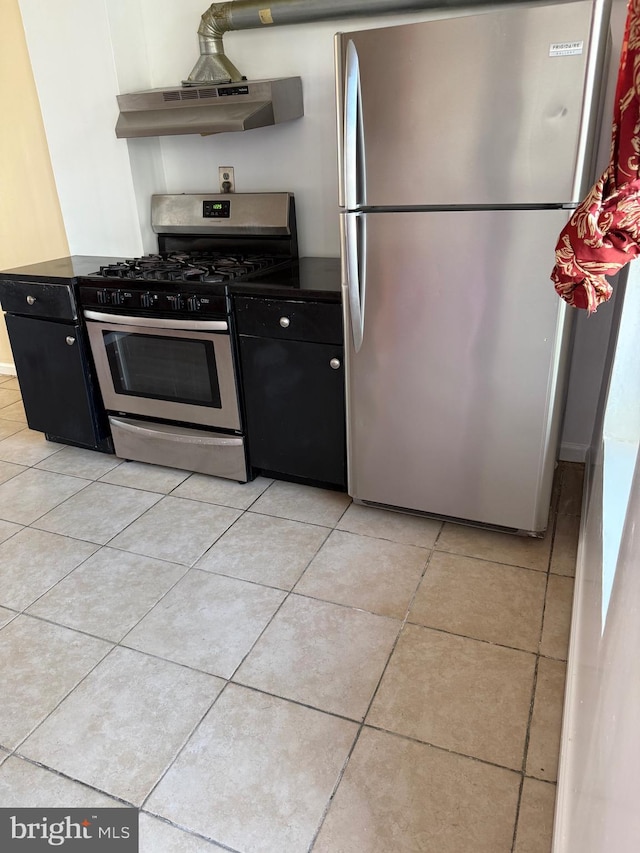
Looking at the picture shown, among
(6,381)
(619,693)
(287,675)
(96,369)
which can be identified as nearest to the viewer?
Result: (619,693)

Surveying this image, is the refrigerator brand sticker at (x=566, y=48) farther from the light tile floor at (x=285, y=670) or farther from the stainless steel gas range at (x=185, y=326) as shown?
the light tile floor at (x=285, y=670)

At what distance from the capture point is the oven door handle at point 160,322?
8.26 feet

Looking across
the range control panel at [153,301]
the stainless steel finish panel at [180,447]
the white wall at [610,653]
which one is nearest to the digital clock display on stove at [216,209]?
the range control panel at [153,301]

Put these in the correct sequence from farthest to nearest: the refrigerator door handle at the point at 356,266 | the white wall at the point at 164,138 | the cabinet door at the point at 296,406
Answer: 1. the white wall at the point at 164,138
2. the cabinet door at the point at 296,406
3. the refrigerator door handle at the point at 356,266

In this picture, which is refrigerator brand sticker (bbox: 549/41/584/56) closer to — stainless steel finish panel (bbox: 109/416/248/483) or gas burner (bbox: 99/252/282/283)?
gas burner (bbox: 99/252/282/283)

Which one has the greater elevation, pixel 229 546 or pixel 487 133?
pixel 487 133

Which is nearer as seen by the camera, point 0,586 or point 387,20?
point 0,586

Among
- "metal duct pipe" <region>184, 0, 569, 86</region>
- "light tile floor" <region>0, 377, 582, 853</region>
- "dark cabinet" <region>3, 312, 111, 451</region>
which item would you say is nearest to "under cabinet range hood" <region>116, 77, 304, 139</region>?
"metal duct pipe" <region>184, 0, 569, 86</region>

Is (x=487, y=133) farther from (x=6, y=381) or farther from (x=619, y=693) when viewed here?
(x=6, y=381)

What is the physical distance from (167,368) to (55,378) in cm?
66

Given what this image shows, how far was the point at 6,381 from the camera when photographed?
14.1 ft

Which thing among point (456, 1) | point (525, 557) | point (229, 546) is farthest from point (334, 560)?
point (456, 1)

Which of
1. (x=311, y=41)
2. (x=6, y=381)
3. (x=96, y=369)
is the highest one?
(x=311, y=41)

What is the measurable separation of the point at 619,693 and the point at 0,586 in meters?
2.05
